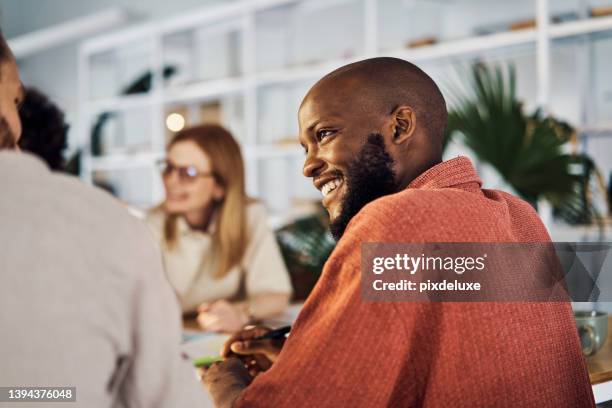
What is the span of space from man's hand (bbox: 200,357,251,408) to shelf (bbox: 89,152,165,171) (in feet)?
15.4

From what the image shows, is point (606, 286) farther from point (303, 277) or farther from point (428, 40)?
point (428, 40)

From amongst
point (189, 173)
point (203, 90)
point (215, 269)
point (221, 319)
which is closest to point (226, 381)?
point (221, 319)

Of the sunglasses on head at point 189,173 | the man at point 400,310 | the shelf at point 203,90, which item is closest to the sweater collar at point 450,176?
the man at point 400,310

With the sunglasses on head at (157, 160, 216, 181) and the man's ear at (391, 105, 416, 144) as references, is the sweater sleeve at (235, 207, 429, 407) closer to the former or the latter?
the man's ear at (391, 105, 416, 144)

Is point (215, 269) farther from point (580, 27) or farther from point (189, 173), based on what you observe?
point (580, 27)

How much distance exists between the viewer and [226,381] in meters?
1.06

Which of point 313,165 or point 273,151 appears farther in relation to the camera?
point 273,151

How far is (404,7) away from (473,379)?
3.67 metres

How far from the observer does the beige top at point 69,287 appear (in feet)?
2.09

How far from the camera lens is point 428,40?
398cm

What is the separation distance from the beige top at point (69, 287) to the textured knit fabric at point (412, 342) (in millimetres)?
271

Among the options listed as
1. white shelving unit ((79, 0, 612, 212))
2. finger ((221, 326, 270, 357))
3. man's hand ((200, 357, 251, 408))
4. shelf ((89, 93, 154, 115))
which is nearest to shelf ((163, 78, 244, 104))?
white shelving unit ((79, 0, 612, 212))

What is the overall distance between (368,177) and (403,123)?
95 mm

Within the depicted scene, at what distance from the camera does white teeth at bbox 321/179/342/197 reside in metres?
1.12
